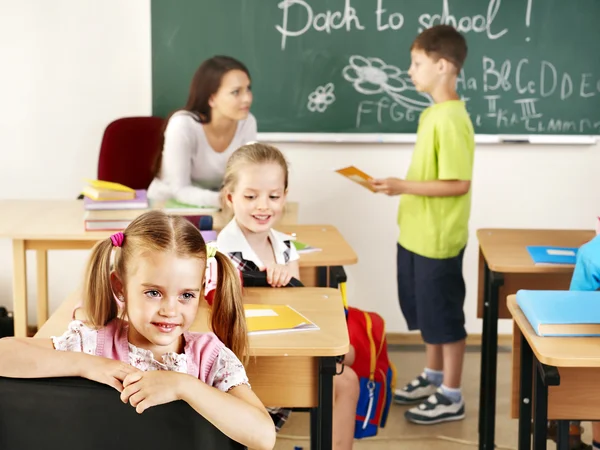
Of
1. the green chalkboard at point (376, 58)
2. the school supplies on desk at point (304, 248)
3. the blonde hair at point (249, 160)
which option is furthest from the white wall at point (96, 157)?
the blonde hair at point (249, 160)

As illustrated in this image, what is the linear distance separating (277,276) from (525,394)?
72 centimetres

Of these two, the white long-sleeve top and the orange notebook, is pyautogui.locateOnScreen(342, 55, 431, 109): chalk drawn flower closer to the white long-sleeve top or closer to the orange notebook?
the white long-sleeve top

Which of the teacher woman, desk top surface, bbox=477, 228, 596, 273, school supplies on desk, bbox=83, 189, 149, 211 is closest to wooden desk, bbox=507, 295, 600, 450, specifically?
desk top surface, bbox=477, 228, 596, 273

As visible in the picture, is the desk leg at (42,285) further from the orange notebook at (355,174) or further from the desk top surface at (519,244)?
the desk top surface at (519,244)

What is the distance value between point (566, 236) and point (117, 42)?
2.24 metres

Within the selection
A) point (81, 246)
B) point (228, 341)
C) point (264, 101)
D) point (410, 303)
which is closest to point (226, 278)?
point (228, 341)

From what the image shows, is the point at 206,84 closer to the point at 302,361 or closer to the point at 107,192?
the point at 107,192

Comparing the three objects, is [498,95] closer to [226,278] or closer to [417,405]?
[417,405]

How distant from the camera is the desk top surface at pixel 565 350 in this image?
1.89 m

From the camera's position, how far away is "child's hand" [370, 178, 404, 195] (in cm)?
328

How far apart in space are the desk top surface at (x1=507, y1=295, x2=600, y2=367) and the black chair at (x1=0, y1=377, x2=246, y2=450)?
2.83 feet

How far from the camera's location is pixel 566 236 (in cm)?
325

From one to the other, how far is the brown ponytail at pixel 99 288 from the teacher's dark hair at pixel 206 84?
2.05 metres

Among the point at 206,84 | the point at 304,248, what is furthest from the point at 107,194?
the point at 304,248
